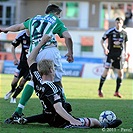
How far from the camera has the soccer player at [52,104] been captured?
9055 millimetres

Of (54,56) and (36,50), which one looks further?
(54,56)

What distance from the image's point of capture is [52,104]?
913cm

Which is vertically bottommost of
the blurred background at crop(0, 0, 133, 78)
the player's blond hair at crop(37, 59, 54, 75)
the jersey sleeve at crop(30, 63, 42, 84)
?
the blurred background at crop(0, 0, 133, 78)

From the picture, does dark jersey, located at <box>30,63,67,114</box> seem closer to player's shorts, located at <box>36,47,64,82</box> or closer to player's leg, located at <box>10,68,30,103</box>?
player's shorts, located at <box>36,47,64,82</box>

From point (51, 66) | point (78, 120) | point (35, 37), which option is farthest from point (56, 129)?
point (35, 37)

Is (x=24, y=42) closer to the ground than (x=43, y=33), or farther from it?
closer to the ground

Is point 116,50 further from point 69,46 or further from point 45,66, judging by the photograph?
point 45,66

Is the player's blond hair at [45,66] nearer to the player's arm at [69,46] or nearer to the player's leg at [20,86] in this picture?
the player's arm at [69,46]

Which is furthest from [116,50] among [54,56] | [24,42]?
[54,56]

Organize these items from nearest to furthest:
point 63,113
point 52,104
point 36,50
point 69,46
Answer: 1. point 63,113
2. point 52,104
3. point 36,50
4. point 69,46

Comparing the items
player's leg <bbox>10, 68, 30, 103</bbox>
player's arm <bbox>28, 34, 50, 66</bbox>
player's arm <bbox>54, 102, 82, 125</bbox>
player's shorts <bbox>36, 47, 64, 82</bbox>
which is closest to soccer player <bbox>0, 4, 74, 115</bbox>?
player's shorts <bbox>36, 47, 64, 82</bbox>

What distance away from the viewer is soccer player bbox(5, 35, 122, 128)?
29.7 feet

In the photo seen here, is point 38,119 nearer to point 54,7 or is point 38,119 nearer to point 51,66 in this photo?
point 51,66

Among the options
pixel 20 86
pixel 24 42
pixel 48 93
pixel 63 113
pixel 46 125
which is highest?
pixel 24 42
